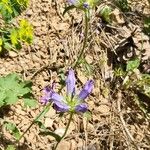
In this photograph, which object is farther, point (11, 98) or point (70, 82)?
point (11, 98)

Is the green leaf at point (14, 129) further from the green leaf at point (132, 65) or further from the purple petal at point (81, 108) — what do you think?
the green leaf at point (132, 65)

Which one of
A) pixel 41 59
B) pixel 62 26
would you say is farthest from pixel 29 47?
pixel 62 26

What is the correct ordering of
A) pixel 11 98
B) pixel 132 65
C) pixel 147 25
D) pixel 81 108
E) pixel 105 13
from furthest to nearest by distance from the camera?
pixel 147 25
pixel 105 13
pixel 132 65
pixel 11 98
pixel 81 108

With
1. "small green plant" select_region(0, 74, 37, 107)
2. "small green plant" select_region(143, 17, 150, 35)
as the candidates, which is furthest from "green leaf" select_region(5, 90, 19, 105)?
"small green plant" select_region(143, 17, 150, 35)

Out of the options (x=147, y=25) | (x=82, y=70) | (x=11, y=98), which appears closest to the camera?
(x=11, y=98)

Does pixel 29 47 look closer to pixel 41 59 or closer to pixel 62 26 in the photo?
pixel 41 59

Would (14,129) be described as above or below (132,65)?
below

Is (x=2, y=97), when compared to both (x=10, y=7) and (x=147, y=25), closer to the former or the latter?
(x=10, y=7)

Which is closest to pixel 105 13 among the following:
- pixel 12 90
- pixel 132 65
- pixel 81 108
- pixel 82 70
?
pixel 132 65

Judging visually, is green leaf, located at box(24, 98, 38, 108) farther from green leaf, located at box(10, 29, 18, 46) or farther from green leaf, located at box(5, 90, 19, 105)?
green leaf, located at box(10, 29, 18, 46)
